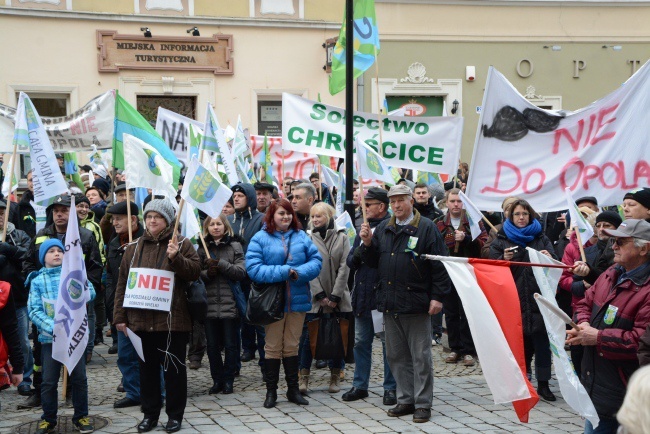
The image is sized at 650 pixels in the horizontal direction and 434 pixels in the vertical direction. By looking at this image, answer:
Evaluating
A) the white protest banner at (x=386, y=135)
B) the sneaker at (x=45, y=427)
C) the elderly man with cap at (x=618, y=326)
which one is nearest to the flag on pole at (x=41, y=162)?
the sneaker at (x=45, y=427)

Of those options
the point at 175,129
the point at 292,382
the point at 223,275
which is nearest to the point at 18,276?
the point at 223,275

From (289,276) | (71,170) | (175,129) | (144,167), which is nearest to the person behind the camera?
(289,276)

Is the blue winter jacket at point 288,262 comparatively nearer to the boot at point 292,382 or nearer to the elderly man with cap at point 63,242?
the boot at point 292,382

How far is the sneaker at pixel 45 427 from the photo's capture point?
701 cm

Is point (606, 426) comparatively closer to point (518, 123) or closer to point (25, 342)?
point (518, 123)

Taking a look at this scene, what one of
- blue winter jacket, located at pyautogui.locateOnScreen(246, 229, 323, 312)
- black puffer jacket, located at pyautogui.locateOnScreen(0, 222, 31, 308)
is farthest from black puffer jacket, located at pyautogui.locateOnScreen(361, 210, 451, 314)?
black puffer jacket, located at pyautogui.locateOnScreen(0, 222, 31, 308)

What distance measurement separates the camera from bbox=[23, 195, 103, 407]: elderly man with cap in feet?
26.8

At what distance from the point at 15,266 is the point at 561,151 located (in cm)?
481

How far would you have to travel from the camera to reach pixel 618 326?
5.29 meters

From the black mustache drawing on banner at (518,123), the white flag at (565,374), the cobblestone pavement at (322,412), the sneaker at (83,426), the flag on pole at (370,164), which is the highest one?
the black mustache drawing on banner at (518,123)

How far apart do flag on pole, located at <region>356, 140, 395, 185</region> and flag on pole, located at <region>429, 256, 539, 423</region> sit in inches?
103

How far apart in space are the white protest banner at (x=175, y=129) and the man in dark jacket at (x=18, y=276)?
16.0 feet

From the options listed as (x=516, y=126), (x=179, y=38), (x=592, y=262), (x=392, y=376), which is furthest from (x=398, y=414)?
(x=179, y=38)

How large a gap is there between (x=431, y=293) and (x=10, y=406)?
385cm
